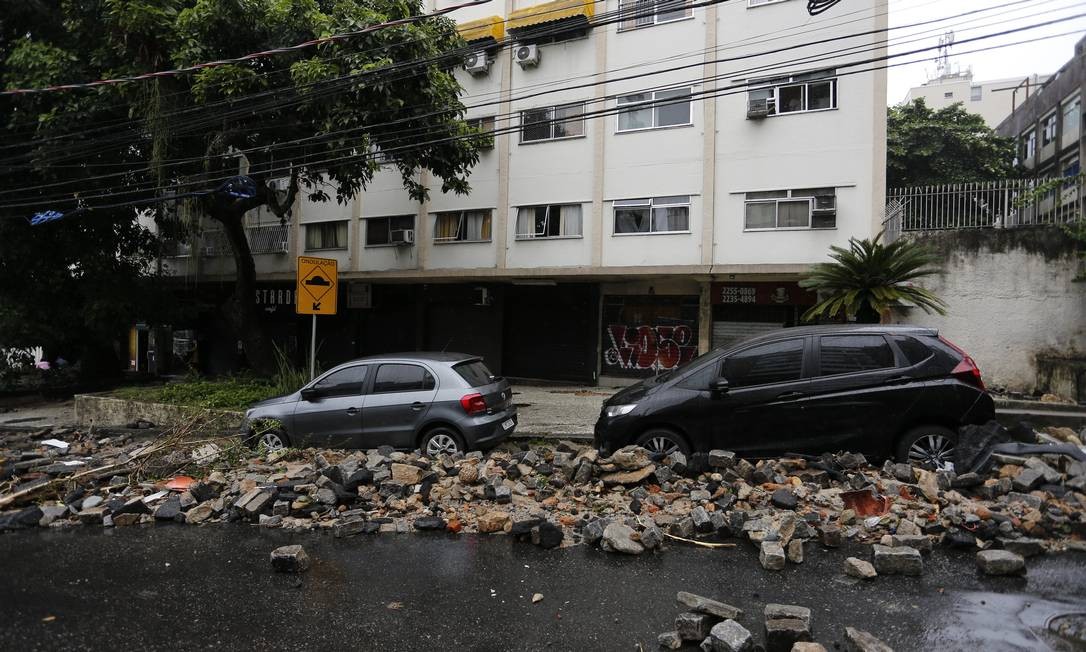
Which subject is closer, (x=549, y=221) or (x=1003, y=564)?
(x=1003, y=564)

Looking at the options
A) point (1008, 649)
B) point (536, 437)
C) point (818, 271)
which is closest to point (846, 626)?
point (1008, 649)

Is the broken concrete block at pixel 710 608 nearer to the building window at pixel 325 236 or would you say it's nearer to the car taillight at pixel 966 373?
the car taillight at pixel 966 373

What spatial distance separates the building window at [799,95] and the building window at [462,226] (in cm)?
776

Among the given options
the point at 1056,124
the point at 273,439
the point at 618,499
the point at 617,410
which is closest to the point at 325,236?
the point at 273,439

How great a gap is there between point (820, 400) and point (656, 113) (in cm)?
1103

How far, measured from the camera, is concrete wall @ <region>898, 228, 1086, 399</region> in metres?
12.5

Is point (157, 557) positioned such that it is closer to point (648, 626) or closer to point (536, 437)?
point (648, 626)

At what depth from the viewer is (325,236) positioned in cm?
2116

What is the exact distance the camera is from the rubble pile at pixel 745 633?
330 cm

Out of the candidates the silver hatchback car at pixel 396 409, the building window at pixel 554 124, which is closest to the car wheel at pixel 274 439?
the silver hatchback car at pixel 396 409

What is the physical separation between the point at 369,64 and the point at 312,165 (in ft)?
8.53

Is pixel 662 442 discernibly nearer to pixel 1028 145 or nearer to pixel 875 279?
pixel 875 279

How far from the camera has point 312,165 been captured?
13000mm

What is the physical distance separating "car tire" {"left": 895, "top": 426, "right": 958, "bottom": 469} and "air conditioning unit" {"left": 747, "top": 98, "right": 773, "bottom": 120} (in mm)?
10062
